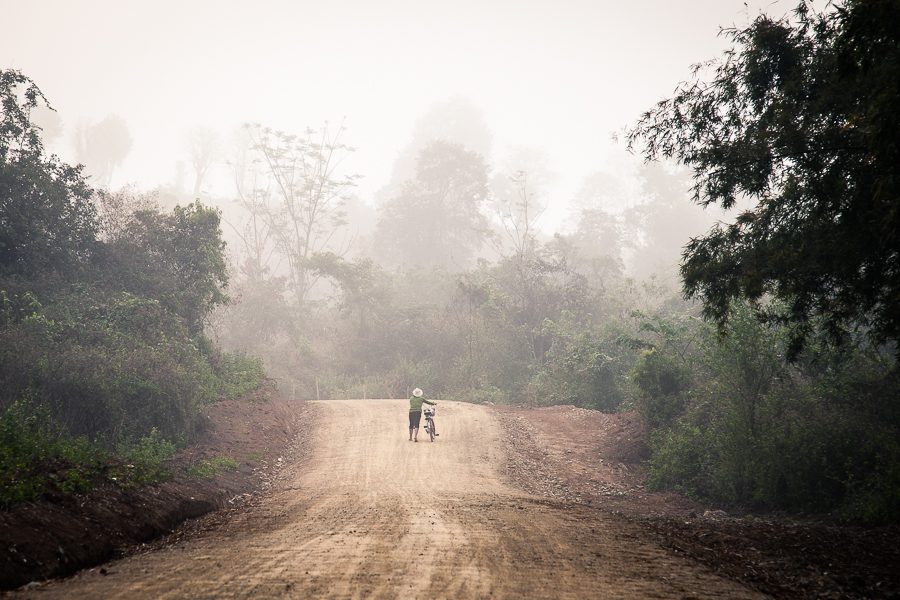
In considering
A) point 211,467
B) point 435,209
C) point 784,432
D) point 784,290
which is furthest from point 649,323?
point 435,209

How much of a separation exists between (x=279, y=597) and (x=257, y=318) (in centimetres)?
3639

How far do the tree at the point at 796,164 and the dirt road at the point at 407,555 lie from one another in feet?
15.7

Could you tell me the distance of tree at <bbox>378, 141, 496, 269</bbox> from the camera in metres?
54.0

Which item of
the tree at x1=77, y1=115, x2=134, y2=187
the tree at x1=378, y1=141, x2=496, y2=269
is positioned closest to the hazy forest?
the tree at x1=378, y1=141, x2=496, y2=269

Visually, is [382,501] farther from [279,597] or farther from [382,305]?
[382,305]

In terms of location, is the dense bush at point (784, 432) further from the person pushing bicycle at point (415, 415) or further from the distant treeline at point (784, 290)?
the person pushing bicycle at point (415, 415)

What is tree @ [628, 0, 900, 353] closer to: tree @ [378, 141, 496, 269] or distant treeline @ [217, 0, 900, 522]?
distant treeline @ [217, 0, 900, 522]

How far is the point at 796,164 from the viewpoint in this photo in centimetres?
981

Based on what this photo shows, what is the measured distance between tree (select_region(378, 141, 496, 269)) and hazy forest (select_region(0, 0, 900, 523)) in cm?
1500

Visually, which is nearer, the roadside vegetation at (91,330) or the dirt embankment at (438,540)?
the dirt embankment at (438,540)

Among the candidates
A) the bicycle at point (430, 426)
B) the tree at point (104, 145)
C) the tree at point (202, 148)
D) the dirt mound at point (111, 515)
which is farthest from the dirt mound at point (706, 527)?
the tree at point (104, 145)

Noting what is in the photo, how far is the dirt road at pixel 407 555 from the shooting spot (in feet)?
19.1

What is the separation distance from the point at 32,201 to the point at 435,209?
122 feet

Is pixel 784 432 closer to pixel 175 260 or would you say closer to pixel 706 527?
pixel 706 527
